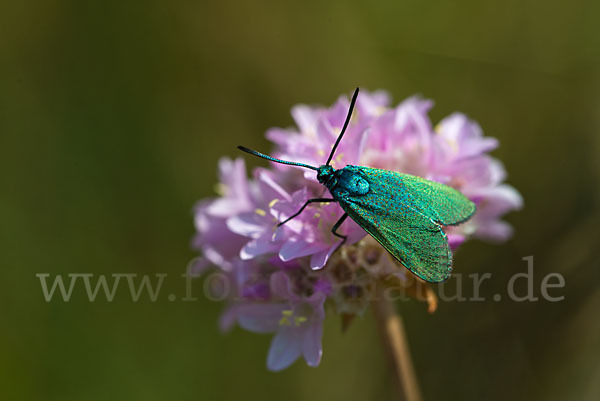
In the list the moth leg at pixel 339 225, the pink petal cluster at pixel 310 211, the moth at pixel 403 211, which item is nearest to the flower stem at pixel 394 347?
the pink petal cluster at pixel 310 211

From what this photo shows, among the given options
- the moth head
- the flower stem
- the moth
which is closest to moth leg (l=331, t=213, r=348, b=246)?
the moth

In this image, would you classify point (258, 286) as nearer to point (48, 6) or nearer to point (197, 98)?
point (197, 98)

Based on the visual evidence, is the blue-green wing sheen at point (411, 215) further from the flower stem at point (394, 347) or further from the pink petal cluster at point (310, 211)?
the flower stem at point (394, 347)

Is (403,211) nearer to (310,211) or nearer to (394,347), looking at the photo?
(310,211)

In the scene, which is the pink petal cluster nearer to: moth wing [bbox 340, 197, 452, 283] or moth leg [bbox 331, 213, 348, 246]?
moth leg [bbox 331, 213, 348, 246]

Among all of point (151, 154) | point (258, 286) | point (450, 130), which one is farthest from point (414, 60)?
point (258, 286)
